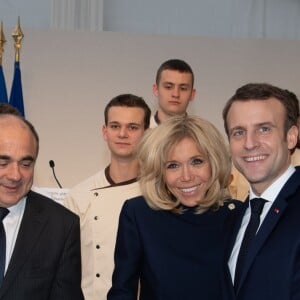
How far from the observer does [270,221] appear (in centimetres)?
163

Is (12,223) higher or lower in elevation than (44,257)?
higher

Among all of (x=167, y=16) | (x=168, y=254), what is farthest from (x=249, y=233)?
(x=167, y=16)

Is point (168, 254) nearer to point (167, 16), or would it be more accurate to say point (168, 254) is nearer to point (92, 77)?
point (92, 77)

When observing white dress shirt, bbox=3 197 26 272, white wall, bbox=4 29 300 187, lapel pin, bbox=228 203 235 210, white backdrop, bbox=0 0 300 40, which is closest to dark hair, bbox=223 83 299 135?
lapel pin, bbox=228 203 235 210

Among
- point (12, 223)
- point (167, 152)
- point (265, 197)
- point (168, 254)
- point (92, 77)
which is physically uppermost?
point (92, 77)

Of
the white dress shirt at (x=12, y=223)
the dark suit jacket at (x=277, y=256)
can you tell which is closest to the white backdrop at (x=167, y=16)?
the white dress shirt at (x=12, y=223)

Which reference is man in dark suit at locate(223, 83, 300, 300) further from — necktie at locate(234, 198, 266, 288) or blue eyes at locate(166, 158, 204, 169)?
blue eyes at locate(166, 158, 204, 169)

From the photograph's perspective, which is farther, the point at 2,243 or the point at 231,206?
the point at 231,206

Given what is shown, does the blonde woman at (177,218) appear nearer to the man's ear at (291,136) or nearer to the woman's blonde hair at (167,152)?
the woman's blonde hair at (167,152)

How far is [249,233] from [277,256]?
0.17m

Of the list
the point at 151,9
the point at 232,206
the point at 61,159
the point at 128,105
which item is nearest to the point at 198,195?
the point at 232,206

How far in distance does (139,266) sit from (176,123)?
0.54m

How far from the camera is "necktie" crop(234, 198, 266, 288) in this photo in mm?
1675

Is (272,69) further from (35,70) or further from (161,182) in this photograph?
(161,182)
